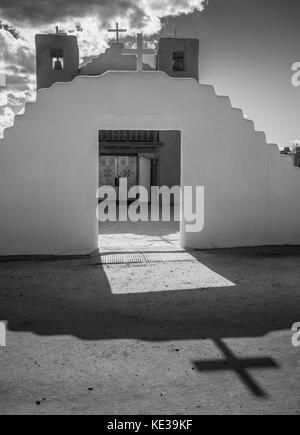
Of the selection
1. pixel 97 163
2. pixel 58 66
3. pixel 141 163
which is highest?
pixel 58 66

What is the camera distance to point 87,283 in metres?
7.48

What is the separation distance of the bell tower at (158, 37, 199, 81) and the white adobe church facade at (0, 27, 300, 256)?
47.5 feet

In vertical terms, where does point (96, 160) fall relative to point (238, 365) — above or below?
above

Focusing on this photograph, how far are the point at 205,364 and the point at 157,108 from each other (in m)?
6.80

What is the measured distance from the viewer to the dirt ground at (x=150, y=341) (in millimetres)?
3580

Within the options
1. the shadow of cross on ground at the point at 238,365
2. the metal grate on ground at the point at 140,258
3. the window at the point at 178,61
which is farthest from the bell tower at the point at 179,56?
the shadow of cross on ground at the point at 238,365

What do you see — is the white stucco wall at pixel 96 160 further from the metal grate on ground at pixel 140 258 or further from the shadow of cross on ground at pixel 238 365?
the shadow of cross on ground at pixel 238 365

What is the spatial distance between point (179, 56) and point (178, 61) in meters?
0.27

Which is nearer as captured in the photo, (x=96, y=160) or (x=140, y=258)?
(x=140, y=258)

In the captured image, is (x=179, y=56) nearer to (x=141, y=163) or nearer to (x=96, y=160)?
(x=141, y=163)

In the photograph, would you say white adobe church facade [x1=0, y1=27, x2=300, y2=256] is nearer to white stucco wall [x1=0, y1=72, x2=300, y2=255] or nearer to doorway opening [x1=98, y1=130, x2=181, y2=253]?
white stucco wall [x1=0, y1=72, x2=300, y2=255]

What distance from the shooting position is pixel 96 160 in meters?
9.75

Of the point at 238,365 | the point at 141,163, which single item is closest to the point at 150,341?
the point at 238,365

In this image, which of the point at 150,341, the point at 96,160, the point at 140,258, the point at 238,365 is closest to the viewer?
the point at 238,365
